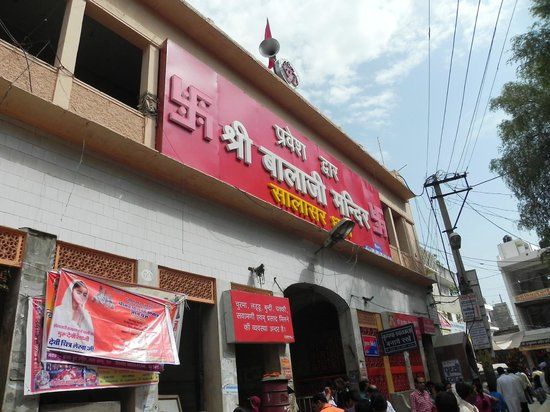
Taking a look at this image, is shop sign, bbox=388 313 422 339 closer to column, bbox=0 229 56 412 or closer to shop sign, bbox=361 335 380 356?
shop sign, bbox=361 335 380 356

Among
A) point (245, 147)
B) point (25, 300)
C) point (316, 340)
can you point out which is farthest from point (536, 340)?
point (25, 300)

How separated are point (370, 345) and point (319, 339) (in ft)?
6.08

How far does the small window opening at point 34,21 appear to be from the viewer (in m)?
9.52

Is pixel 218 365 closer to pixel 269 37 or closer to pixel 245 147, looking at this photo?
pixel 245 147

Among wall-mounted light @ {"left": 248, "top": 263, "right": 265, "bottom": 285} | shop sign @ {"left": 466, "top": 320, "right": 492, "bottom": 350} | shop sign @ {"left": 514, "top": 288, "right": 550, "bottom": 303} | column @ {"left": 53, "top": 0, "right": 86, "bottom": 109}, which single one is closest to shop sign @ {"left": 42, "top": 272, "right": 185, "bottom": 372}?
wall-mounted light @ {"left": 248, "top": 263, "right": 265, "bottom": 285}

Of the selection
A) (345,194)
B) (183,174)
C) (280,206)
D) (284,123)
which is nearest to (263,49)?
(284,123)

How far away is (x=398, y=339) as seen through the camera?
12.2m

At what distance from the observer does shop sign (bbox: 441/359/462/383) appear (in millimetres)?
15055

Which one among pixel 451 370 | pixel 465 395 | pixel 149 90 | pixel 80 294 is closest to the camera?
pixel 465 395

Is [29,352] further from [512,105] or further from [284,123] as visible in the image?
[512,105]

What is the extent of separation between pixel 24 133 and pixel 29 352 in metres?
3.17

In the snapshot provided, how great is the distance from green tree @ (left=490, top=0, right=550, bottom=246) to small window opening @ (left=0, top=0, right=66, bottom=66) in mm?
12520

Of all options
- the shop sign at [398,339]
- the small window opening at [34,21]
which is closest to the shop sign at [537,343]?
the shop sign at [398,339]

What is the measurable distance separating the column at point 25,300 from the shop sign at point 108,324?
28 centimetres
